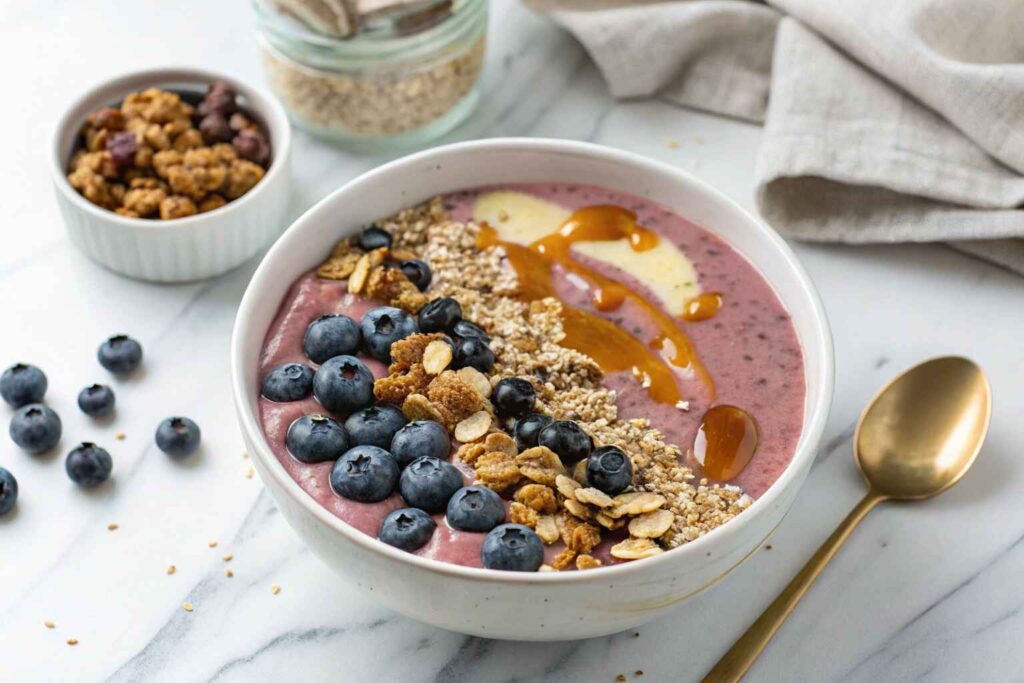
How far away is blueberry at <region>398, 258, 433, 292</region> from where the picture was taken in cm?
181

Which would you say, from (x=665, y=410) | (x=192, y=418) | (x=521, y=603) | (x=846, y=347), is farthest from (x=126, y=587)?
(x=846, y=347)

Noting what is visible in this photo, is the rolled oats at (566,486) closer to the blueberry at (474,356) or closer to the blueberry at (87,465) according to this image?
the blueberry at (474,356)

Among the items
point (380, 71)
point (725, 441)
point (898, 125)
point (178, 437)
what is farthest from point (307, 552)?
point (898, 125)

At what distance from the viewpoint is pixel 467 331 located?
170cm

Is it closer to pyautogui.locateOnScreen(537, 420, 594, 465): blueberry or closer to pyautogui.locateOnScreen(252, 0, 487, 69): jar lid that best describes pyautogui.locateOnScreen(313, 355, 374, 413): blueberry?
pyautogui.locateOnScreen(537, 420, 594, 465): blueberry

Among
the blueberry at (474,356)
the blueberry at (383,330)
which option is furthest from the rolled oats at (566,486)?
the blueberry at (383,330)

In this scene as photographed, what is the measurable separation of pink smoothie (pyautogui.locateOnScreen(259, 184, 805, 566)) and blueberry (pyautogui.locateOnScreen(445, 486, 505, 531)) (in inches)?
0.5

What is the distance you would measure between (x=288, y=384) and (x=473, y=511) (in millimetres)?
340

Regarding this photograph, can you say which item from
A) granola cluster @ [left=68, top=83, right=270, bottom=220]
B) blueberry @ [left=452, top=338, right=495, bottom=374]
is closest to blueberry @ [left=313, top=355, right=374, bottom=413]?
blueberry @ [left=452, top=338, right=495, bottom=374]

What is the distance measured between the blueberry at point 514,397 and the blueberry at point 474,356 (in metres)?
0.05

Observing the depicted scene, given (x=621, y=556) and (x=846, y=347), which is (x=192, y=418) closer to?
(x=621, y=556)

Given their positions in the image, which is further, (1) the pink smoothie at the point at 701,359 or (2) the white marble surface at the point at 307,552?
(2) the white marble surface at the point at 307,552

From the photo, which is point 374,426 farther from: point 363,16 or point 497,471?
point 363,16

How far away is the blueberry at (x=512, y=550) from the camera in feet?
4.56
